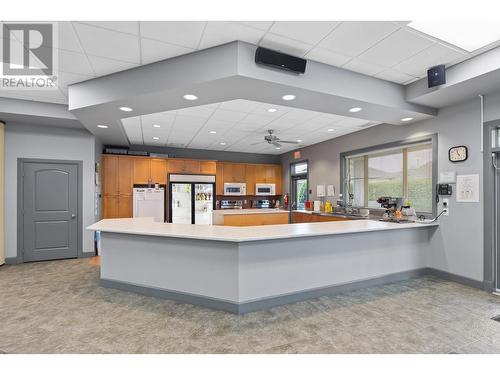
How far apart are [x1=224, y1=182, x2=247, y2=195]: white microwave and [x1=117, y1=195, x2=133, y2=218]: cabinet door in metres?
2.60

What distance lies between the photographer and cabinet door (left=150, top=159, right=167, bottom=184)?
6.52 meters

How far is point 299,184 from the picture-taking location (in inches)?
300

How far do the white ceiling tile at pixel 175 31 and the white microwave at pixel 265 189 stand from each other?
18.6 ft

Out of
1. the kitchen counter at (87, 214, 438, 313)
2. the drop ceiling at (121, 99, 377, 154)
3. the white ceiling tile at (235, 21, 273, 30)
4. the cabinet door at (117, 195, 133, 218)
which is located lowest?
the kitchen counter at (87, 214, 438, 313)

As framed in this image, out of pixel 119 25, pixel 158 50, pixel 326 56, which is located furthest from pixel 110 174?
pixel 326 56

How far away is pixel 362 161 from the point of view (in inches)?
217

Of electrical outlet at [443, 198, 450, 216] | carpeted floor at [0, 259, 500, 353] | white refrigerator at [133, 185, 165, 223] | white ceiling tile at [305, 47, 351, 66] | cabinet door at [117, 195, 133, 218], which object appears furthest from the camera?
white refrigerator at [133, 185, 165, 223]

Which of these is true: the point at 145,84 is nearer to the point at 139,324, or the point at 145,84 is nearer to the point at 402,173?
the point at 139,324

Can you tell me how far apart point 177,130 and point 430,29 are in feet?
14.5

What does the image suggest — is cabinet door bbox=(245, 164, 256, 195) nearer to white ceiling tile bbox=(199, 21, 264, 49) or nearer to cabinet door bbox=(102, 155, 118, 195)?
cabinet door bbox=(102, 155, 118, 195)

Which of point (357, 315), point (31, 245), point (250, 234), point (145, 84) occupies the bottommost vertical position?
point (357, 315)

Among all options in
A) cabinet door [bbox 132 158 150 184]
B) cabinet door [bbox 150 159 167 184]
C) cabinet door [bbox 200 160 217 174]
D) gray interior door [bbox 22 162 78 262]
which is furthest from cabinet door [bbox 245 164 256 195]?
gray interior door [bbox 22 162 78 262]

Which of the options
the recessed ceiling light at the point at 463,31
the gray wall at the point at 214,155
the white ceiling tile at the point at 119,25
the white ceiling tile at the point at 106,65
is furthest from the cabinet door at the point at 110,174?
the recessed ceiling light at the point at 463,31

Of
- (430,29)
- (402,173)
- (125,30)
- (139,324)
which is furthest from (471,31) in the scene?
(139,324)
